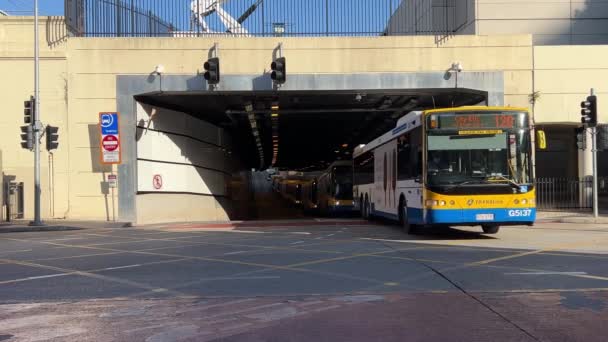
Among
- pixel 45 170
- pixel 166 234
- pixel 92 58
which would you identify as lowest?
pixel 166 234

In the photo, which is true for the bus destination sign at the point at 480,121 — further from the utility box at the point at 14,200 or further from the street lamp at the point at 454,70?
the utility box at the point at 14,200

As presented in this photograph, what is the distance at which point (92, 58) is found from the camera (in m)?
25.2

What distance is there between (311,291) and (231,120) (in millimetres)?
26935

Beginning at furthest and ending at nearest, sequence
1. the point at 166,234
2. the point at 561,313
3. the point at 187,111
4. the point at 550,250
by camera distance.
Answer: the point at 187,111
the point at 166,234
the point at 550,250
the point at 561,313

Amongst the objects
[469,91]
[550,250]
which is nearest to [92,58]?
[469,91]

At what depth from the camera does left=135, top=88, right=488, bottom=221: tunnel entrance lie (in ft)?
85.6

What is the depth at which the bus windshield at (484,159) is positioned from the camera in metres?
15.0

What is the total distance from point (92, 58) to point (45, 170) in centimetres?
516

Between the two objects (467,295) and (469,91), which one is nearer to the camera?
(467,295)

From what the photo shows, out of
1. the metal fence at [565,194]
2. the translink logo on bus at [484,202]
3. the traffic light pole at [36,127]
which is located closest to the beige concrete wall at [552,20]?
the metal fence at [565,194]

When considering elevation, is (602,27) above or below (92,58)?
above

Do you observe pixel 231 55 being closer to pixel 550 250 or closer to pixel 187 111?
pixel 187 111

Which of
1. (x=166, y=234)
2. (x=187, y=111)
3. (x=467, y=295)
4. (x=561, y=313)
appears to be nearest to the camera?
(x=561, y=313)

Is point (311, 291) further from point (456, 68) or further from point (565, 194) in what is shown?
point (565, 194)
